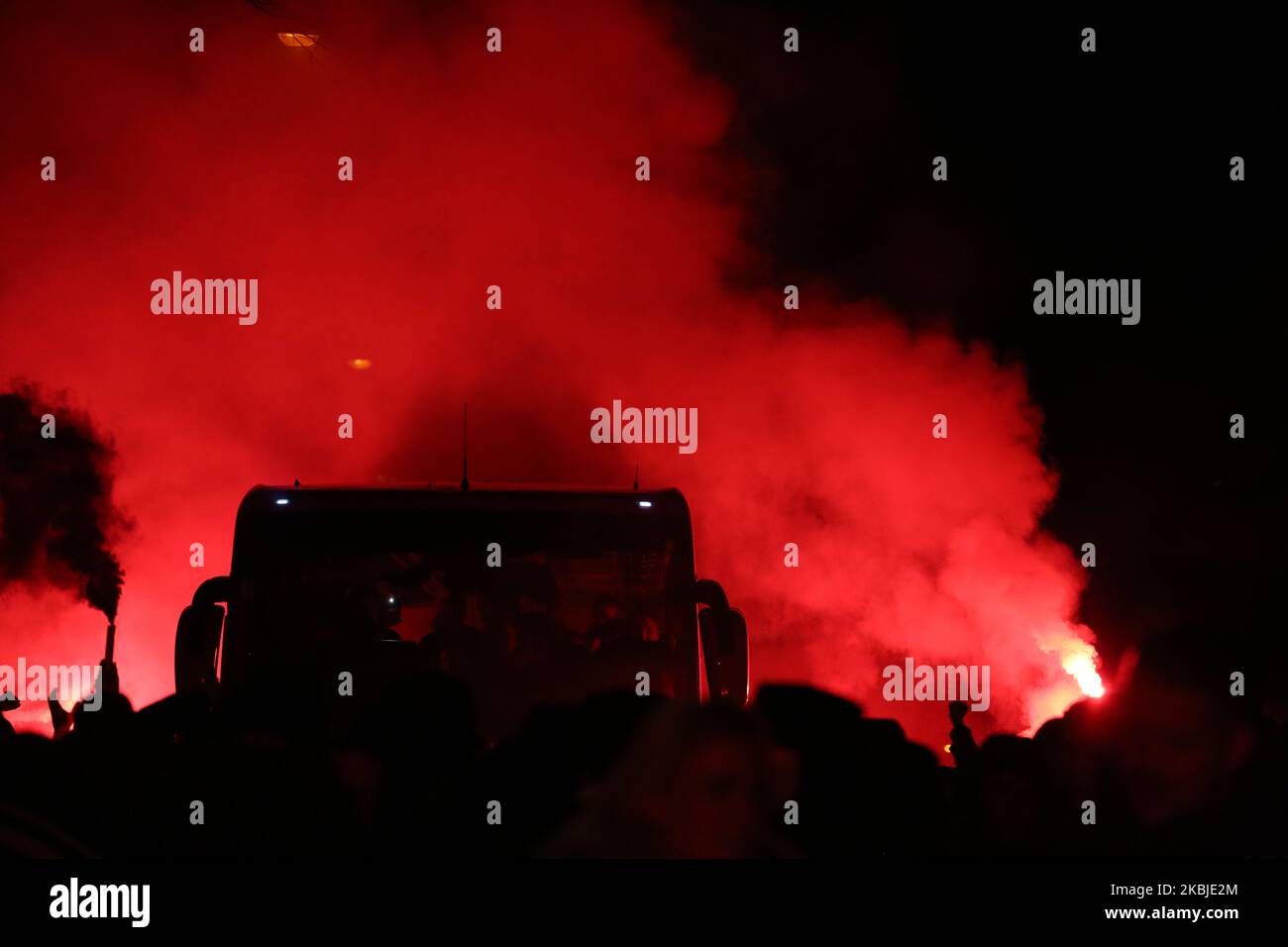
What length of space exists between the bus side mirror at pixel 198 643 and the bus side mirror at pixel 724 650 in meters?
1.83

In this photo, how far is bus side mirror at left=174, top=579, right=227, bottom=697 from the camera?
5.48 meters

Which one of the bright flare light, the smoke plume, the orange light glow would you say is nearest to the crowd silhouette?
the bright flare light

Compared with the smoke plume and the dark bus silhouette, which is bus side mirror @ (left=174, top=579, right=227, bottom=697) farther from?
the smoke plume

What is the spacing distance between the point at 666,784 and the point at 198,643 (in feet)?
9.47

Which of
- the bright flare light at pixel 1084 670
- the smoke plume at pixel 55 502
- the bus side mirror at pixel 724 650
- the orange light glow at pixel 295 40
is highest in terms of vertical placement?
the orange light glow at pixel 295 40

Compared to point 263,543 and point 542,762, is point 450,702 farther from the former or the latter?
point 263,543

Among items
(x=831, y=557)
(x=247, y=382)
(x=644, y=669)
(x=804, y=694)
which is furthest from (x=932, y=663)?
(x=804, y=694)

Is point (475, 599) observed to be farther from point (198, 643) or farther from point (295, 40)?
point (295, 40)

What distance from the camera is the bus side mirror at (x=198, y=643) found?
548cm

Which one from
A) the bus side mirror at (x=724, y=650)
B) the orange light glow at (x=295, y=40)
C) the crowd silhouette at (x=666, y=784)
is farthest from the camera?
the orange light glow at (x=295, y=40)

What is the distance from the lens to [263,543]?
233 inches

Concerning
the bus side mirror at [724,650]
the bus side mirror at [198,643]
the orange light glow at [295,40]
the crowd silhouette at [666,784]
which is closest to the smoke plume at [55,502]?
the orange light glow at [295,40]

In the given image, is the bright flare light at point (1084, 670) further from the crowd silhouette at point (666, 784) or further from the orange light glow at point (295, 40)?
the crowd silhouette at point (666, 784)

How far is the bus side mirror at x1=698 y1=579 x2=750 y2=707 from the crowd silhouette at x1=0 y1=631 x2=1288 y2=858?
2.09m
